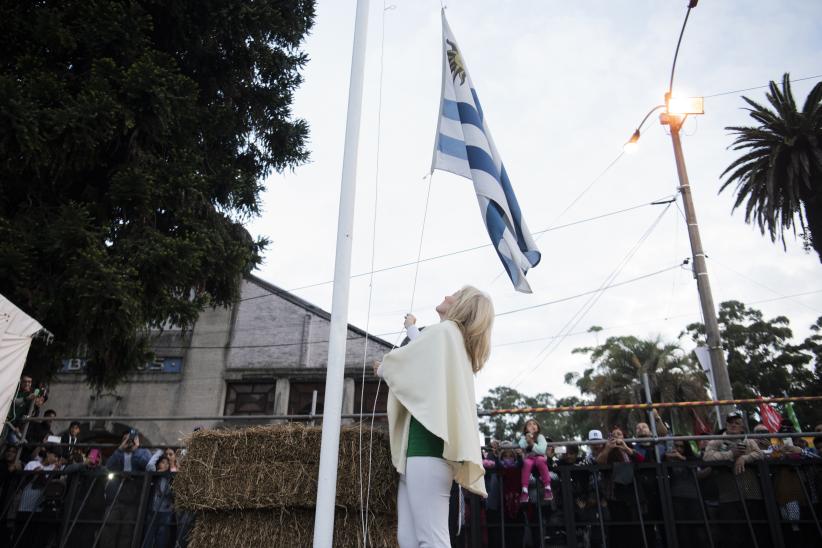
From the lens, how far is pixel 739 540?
520 cm

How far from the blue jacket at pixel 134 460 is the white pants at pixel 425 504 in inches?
269

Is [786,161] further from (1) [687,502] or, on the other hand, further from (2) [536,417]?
(2) [536,417]

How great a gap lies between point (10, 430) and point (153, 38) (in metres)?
6.25

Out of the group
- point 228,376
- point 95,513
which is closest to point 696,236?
point 95,513

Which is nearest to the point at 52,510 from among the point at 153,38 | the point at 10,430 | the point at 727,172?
the point at 10,430

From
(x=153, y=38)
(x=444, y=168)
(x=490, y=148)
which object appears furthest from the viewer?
(x=153, y=38)

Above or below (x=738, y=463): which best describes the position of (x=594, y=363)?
above

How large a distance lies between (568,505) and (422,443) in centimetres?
377

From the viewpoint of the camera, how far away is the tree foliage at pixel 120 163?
7148mm

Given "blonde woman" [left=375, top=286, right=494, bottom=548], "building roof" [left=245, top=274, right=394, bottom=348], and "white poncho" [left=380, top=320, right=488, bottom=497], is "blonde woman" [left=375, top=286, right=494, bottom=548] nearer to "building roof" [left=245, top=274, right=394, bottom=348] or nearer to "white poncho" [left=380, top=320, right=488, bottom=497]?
"white poncho" [left=380, top=320, right=488, bottom=497]

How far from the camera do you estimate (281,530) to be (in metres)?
3.33

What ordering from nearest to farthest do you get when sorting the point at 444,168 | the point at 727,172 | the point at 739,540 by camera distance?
the point at 444,168, the point at 739,540, the point at 727,172

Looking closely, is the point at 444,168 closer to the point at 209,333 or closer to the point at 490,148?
the point at 490,148

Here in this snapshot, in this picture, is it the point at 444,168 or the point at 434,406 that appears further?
the point at 444,168
